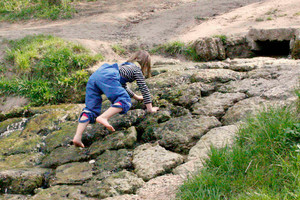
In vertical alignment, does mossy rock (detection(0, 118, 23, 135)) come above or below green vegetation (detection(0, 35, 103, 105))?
below

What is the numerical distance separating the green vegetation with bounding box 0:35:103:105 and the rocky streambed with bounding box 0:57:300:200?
857mm

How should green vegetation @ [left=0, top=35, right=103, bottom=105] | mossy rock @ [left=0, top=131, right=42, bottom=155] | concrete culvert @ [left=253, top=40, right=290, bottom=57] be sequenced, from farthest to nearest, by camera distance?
1. concrete culvert @ [left=253, top=40, right=290, bottom=57]
2. green vegetation @ [left=0, top=35, right=103, bottom=105]
3. mossy rock @ [left=0, top=131, right=42, bottom=155]

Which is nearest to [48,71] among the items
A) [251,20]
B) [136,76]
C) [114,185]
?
[136,76]

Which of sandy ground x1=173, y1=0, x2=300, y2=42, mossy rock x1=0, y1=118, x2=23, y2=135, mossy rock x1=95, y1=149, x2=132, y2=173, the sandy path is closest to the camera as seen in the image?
mossy rock x1=95, y1=149, x2=132, y2=173

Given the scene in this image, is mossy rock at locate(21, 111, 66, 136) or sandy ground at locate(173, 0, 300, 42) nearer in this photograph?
mossy rock at locate(21, 111, 66, 136)

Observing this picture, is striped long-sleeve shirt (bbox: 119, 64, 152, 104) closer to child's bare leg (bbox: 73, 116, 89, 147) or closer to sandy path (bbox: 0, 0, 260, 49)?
child's bare leg (bbox: 73, 116, 89, 147)

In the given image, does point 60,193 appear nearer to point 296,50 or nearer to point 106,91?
point 106,91

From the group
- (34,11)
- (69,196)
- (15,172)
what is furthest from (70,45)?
(34,11)

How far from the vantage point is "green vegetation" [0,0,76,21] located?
1120 centimetres

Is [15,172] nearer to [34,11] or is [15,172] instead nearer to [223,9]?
[223,9]

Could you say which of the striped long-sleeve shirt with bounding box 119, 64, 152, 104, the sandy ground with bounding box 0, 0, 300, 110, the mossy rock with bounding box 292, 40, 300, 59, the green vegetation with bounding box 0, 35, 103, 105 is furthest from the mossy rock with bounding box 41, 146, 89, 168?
the mossy rock with bounding box 292, 40, 300, 59

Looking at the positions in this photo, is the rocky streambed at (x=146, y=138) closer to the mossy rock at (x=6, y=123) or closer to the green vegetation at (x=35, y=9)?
the mossy rock at (x=6, y=123)

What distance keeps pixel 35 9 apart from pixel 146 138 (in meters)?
10.4

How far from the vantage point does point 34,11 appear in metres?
12.0
